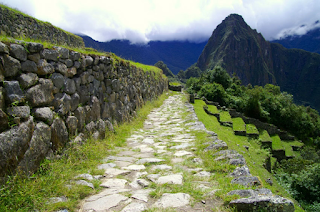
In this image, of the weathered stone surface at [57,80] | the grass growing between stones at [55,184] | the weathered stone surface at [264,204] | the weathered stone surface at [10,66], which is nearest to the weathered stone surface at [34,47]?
the weathered stone surface at [10,66]

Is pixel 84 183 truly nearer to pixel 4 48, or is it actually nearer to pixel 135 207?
pixel 135 207

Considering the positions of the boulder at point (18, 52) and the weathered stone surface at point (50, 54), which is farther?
the weathered stone surface at point (50, 54)

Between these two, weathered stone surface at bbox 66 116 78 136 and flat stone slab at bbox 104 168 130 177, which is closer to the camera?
flat stone slab at bbox 104 168 130 177

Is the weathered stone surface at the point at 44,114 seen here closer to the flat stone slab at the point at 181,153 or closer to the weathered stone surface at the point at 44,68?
the weathered stone surface at the point at 44,68

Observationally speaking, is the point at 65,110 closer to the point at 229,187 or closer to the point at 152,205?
the point at 152,205

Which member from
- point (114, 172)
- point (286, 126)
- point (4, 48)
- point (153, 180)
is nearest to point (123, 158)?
point (114, 172)

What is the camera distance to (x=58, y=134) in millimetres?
3383

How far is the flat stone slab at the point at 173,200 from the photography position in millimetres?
2293

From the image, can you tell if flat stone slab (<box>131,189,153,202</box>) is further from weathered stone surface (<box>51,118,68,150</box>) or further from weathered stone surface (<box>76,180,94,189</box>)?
weathered stone surface (<box>51,118,68,150</box>)

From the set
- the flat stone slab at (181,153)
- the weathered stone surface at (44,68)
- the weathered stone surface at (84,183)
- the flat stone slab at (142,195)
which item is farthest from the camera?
the flat stone slab at (181,153)

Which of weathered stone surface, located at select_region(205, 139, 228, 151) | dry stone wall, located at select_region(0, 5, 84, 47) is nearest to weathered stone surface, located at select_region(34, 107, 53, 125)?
weathered stone surface, located at select_region(205, 139, 228, 151)

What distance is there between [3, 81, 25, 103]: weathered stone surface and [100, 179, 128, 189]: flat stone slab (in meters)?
1.62

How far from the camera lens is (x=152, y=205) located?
230 centimetres

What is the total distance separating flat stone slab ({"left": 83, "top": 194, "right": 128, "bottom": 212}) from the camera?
7.39ft
